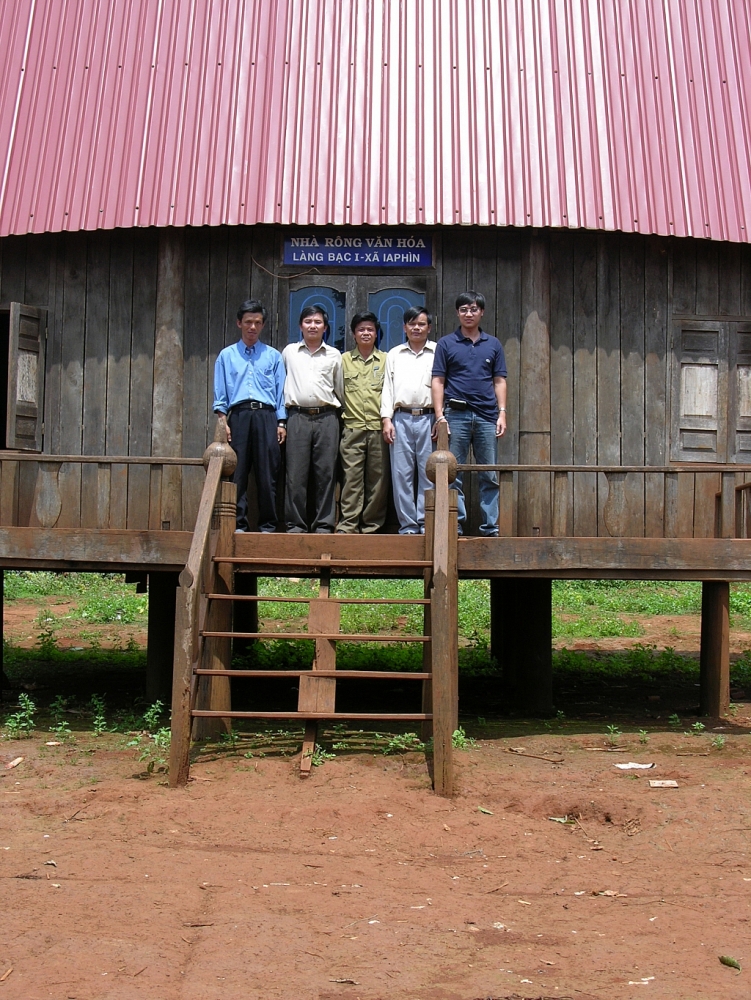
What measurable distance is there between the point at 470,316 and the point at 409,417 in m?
0.86

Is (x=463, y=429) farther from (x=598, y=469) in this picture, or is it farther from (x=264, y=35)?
(x=264, y=35)

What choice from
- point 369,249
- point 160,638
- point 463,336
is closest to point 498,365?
point 463,336

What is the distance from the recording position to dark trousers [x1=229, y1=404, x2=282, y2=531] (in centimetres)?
835

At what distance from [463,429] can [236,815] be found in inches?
133

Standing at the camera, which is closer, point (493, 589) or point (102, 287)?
point (102, 287)

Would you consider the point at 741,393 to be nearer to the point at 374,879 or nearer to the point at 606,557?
the point at 606,557

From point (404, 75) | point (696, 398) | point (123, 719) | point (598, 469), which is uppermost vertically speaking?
point (404, 75)

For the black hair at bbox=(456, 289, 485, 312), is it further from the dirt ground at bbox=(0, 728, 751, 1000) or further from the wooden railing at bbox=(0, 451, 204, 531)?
the dirt ground at bbox=(0, 728, 751, 1000)

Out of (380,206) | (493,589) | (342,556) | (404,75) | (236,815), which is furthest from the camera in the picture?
(493,589)

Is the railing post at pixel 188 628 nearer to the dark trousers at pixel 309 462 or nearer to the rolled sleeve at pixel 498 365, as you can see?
the dark trousers at pixel 309 462

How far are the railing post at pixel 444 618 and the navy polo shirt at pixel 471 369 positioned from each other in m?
0.87

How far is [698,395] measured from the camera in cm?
936

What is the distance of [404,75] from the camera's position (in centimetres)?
973

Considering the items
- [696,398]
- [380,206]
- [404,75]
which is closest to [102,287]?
[380,206]
